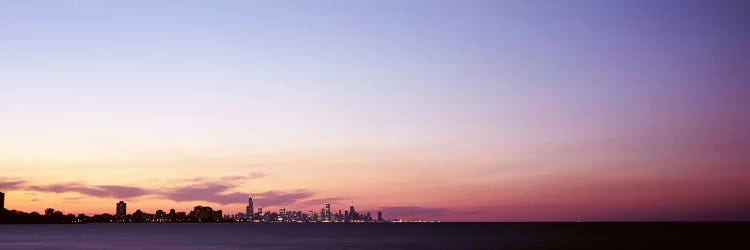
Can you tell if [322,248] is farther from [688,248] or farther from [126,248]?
[688,248]

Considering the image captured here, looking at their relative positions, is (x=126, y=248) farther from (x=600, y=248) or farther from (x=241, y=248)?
(x=600, y=248)

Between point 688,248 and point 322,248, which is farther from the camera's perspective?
point 322,248

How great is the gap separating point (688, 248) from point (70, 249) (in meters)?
117

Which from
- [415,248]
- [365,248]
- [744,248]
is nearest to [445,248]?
[415,248]

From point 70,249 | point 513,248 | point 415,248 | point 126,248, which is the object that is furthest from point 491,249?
point 70,249

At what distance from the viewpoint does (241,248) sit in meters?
146

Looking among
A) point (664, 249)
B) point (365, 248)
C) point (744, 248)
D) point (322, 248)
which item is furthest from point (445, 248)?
point (744, 248)

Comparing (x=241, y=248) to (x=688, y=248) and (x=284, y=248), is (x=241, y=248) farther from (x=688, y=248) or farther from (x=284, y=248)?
(x=688, y=248)

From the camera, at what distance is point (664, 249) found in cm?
13438

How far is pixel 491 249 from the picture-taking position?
142 m

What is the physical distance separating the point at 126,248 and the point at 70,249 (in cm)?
998

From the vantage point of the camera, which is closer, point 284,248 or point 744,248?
point 744,248

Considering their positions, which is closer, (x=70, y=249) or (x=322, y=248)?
(x=70, y=249)

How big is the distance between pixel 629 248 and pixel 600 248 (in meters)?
5.32
